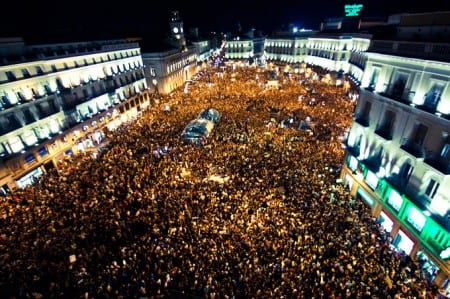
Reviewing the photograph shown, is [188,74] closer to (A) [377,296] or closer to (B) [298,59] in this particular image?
(B) [298,59]

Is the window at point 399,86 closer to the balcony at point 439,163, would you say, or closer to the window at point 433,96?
the window at point 433,96

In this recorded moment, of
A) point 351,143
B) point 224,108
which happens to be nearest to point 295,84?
point 224,108

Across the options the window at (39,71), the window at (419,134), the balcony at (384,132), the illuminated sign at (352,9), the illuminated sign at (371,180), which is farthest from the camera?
the illuminated sign at (352,9)

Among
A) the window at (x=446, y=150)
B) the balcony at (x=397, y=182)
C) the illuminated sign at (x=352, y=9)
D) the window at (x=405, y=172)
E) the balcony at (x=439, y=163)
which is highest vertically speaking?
the illuminated sign at (x=352, y=9)

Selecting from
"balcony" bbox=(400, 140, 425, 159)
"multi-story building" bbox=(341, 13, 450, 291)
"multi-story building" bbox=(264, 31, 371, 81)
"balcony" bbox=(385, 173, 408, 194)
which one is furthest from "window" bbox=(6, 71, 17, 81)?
"multi-story building" bbox=(264, 31, 371, 81)

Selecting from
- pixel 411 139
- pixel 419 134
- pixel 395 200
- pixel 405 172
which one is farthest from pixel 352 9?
pixel 395 200

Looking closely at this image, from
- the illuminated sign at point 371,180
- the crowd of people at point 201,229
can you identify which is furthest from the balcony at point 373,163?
the crowd of people at point 201,229

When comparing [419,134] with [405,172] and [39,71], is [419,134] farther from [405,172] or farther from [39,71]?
[39,71]
